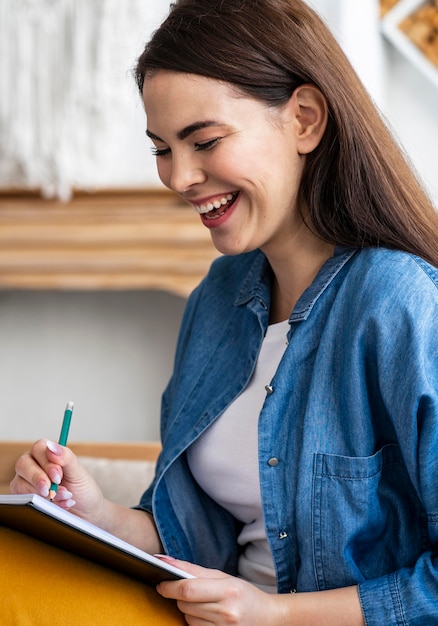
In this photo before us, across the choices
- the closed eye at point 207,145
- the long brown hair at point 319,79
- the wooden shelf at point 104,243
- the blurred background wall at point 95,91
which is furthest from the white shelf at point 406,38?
the closed eye at point 207,145

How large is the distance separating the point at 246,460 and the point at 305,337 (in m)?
0.16

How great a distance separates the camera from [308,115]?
1.03 m

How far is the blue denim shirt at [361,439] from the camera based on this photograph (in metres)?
0.90

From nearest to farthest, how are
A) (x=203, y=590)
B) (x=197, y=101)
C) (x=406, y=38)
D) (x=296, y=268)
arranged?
(x=203, y=590)
(x=197, y=101)
(x=296, y=268)
(x=406, y=38)

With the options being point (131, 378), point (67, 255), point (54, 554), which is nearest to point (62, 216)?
point (67, 255)

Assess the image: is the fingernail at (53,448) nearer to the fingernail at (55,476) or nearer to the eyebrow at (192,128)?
the fingernail at (55,476)

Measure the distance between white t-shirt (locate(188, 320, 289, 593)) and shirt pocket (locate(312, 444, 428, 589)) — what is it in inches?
4.6

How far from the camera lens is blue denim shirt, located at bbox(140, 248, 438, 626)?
0.90 m

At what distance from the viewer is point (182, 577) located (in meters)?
0.89

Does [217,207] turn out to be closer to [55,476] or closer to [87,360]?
[55,476]

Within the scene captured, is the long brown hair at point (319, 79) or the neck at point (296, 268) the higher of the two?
the long brown hair at point (319, 79)

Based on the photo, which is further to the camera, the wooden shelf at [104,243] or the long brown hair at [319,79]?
the wooden shelf at [104,243]

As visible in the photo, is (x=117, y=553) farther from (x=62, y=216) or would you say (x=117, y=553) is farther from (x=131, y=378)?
(x=131, y=378)

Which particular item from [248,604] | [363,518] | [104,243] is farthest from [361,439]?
[104,243]
